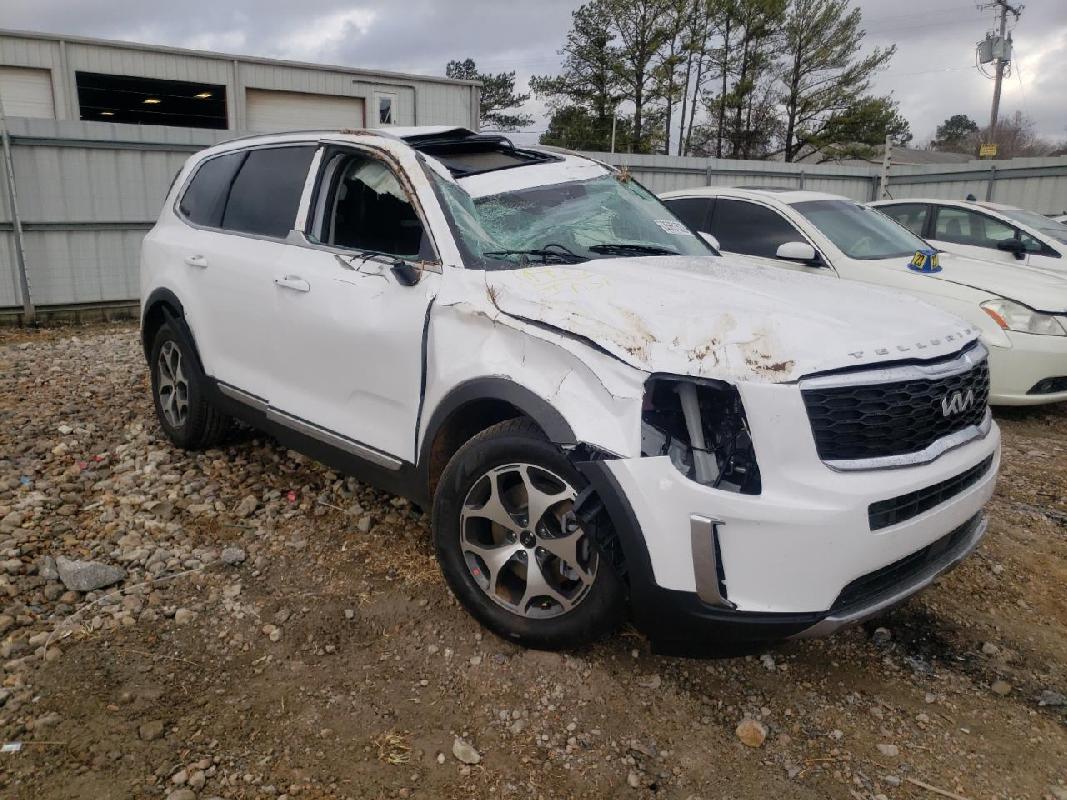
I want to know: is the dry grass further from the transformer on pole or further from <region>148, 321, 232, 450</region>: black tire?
the transformer on pole

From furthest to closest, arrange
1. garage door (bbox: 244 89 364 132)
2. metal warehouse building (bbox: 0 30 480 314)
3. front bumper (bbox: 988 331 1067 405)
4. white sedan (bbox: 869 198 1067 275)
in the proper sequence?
garage door (bbox: 244 89 364 132)
metal warehouse building (bbox: 0 30 480 314)
white sedan (bbox: 869 198 1067 275)
front bumper (bbox: 988 331 1067 405)

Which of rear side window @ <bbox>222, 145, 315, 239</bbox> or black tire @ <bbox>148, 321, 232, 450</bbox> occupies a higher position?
rear side window @ <bbox>222, 145, 315, 239</bbox>

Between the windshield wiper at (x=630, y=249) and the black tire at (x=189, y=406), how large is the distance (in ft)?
7.72

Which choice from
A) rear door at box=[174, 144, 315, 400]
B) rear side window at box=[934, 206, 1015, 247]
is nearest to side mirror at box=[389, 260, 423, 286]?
rear door at box=[174, 144, 315, 400]

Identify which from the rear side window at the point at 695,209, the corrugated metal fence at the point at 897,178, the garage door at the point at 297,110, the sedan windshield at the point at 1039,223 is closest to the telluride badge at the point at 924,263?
the rear side window at the point at 695,209

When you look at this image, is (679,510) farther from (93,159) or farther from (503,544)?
(93,159)

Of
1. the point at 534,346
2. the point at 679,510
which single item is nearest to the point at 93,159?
the point at 534,346

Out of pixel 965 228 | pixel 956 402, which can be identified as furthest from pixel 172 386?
pixel 965 228

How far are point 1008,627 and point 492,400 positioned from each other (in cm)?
225

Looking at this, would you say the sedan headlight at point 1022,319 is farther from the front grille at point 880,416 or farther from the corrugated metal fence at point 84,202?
the corrugated metal fence at point 84,202

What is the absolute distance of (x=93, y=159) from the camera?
961 cm

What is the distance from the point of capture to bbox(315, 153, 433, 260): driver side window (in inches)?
126

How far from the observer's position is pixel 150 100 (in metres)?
20.5

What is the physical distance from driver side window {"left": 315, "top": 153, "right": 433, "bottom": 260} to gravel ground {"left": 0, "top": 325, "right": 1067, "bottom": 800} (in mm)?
1359
